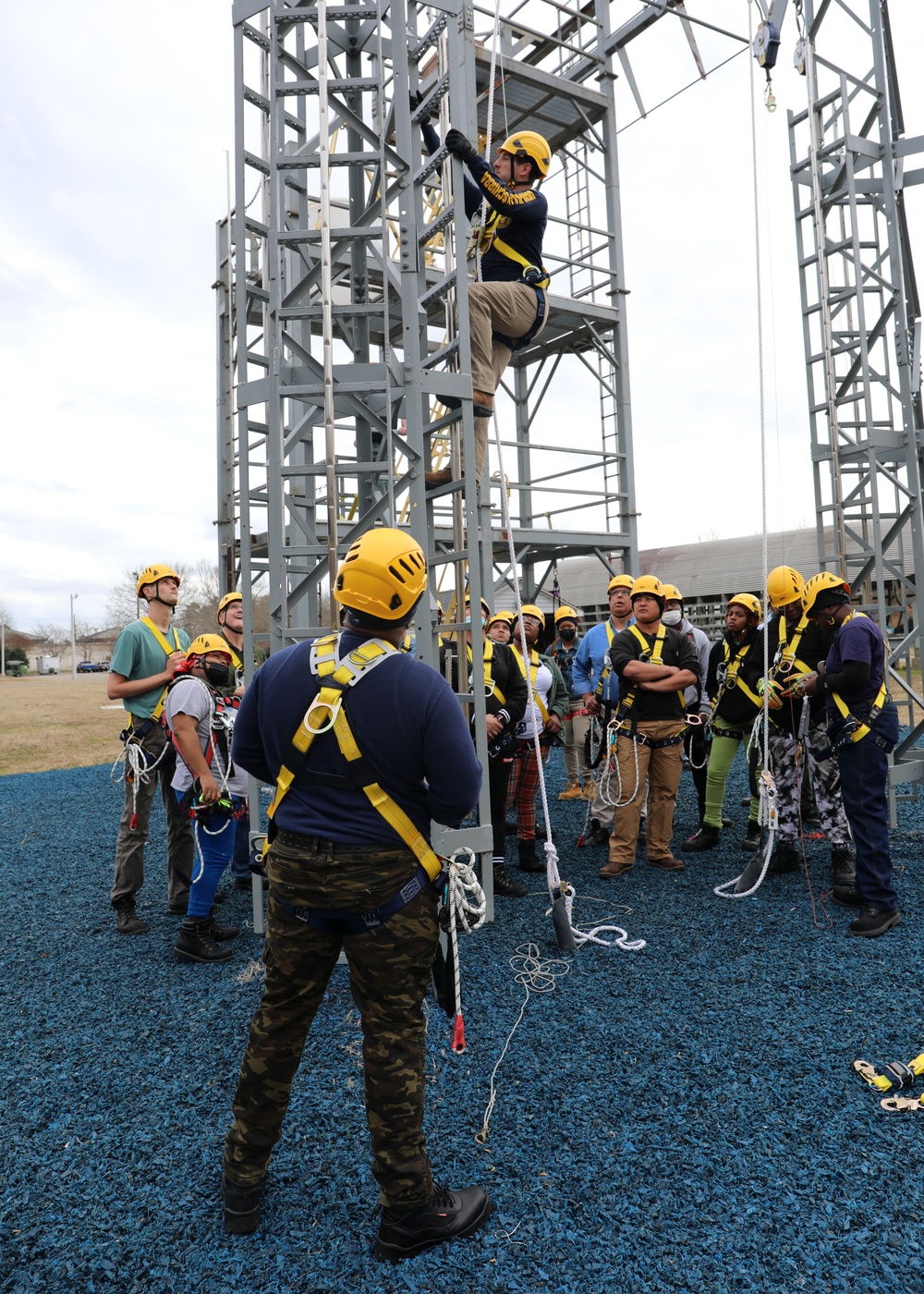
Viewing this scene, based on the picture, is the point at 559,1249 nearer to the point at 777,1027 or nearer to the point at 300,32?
the point at 777,1027

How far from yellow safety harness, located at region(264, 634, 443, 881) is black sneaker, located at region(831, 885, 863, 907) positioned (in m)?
4.39

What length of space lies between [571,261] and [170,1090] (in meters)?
11.4

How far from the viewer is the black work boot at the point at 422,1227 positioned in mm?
2557

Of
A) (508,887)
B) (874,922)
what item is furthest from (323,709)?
(874,922)

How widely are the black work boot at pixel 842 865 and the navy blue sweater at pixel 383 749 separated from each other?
4.96 metres

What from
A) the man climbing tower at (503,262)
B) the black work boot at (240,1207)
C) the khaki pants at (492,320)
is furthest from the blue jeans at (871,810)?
the black work boot at (240,1207)

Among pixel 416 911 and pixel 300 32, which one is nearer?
pixel 416 911

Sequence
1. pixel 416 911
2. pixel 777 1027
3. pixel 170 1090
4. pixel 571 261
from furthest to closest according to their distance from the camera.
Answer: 1. pixel 571 261
2. pixel 777 1027
3. pixel 170 1090
4. pixel 416 911

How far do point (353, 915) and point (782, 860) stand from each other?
5.22 meters

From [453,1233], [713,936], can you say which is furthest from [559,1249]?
[713,936]

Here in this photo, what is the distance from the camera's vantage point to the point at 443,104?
204 inches

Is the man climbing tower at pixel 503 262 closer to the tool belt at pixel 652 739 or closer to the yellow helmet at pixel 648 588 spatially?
the yellow helmet at pixel 648 588

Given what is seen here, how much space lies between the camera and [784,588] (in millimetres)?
6367

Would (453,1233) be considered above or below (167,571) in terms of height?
below
